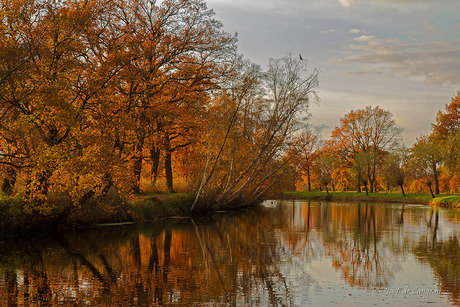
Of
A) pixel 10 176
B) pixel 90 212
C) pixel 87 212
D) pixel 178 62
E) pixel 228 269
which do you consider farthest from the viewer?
pixel 178 62

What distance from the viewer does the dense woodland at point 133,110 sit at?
17.2m

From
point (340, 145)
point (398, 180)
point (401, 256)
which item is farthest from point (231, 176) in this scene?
point (340, 145)

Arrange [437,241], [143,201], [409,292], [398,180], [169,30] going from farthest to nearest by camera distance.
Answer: [398,180], [169,30], [143,201], [437,241], [409,292]

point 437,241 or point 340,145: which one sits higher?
point 340,145

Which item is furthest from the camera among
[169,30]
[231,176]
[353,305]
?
[231,176]

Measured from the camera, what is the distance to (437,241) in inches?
766

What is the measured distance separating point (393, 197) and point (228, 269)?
2011 inches

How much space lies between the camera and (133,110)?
988 inches

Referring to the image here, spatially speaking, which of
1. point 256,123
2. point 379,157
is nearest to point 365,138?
point 379,157

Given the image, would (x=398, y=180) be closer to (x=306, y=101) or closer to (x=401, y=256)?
(x=306, y=101)

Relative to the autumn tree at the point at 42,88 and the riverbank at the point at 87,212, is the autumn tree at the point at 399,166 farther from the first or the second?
the autumn tree at the point at 42,88

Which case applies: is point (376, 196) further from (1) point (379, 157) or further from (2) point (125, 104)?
(2) point (125, 104)

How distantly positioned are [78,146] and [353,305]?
14030 millimetres

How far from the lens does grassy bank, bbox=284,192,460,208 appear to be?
4778cm
